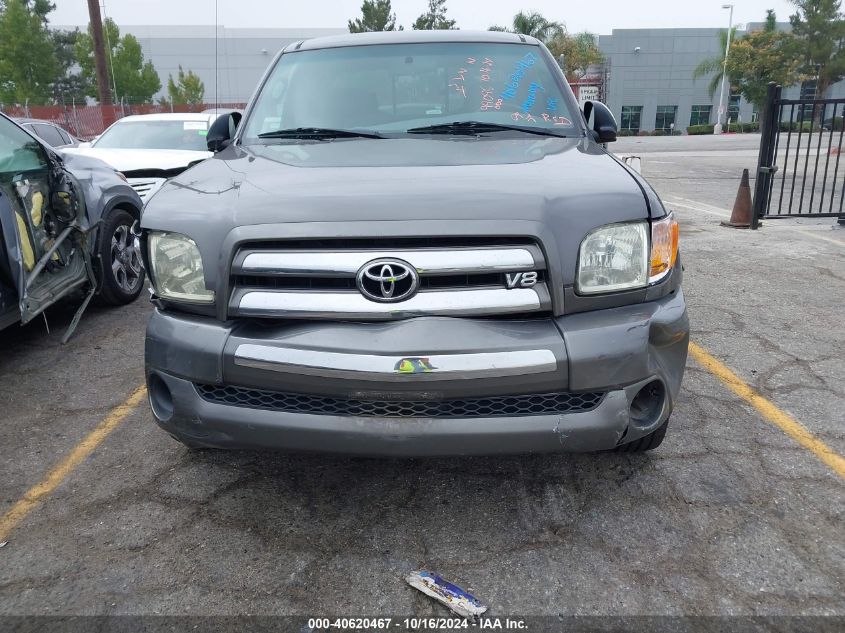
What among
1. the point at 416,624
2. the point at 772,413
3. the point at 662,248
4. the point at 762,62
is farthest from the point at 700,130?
the point at 416,624

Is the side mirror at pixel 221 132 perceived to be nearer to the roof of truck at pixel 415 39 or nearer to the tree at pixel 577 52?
the roof of truck at pixel 415 39

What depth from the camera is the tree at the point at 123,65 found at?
44938mm

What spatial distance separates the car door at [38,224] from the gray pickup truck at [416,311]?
1910 mm

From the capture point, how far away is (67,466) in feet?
9.58

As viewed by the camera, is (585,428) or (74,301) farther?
(74,301)

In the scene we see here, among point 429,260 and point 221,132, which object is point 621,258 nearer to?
point 429,260

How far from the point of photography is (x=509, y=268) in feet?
6.81

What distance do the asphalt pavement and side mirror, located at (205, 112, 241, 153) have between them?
148cm

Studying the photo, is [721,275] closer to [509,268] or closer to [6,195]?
[509,268]

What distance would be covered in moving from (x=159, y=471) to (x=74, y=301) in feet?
10.7

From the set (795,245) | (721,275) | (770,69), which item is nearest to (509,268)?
(721,275)

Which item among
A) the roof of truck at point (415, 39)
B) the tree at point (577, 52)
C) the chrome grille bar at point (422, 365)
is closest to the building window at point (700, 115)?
the tree at point (577, 52)

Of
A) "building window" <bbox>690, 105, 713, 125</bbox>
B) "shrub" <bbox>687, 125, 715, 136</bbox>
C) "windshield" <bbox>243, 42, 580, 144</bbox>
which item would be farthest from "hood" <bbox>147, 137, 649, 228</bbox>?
"building window" <bbox>690, 105, 713, 125</bbox>

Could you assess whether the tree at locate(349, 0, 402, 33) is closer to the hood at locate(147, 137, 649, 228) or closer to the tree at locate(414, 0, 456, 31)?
the tree at locate(414, 0, 456, 31)
